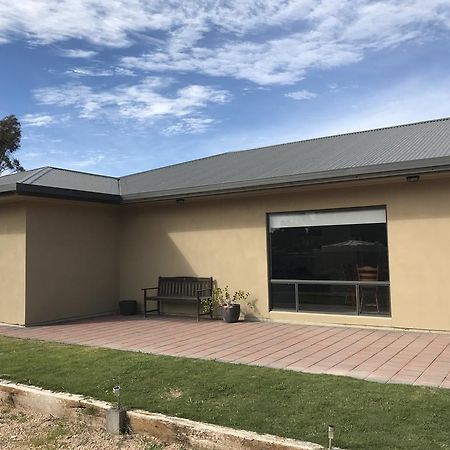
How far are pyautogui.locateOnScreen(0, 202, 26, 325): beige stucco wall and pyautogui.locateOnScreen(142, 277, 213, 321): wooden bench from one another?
8.91 ft

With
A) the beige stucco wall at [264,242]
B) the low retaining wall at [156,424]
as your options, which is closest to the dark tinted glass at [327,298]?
the beige stucco wall at [264,242]

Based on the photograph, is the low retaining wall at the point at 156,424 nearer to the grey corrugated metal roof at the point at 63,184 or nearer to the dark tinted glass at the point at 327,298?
the grey corrugated metal roof at the point at 63,184

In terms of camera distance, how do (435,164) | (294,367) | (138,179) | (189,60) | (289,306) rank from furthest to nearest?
(138,179), (189,60), (289,306), (435,164), (294,367)

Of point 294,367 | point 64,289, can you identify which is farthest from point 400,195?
point 64,289

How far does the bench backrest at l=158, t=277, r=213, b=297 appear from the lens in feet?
36.9

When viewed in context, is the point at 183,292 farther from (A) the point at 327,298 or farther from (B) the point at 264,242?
(A) the point at 327,298

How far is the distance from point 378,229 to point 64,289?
6.91 m

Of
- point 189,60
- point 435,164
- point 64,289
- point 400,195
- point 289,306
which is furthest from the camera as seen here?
point 189,60

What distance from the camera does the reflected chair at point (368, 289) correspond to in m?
9.25

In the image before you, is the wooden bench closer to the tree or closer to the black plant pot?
the black plant pot

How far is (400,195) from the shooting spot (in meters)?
8.96

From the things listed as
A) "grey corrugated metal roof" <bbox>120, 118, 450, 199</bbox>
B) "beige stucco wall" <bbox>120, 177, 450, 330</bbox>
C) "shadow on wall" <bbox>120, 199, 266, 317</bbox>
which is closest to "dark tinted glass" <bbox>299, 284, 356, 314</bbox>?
"beige stucco wall" <bbox>120, 177, 450, 330</bbox>

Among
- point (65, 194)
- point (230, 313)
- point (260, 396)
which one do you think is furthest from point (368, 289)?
point (65, 194)

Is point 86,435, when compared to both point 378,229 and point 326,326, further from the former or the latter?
point 378,229
